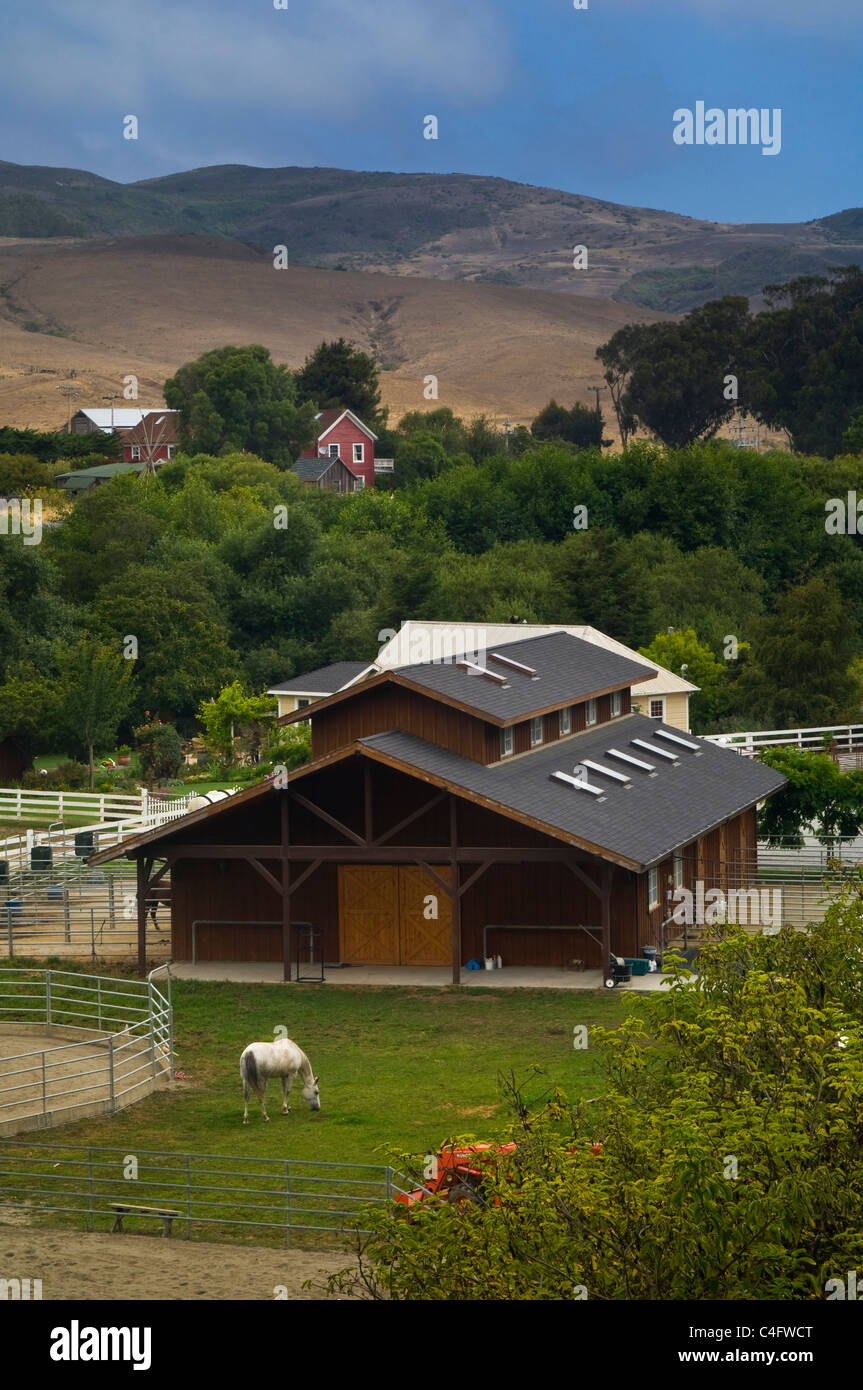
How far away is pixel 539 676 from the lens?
42969 millimetres

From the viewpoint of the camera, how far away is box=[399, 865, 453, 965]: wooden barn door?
36.7 meters

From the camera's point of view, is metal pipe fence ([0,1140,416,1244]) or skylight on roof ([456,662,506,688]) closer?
metal pipe fence ([0,1140,416,1244])

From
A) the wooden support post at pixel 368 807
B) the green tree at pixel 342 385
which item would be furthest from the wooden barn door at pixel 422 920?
the green tree at pixel 342 385

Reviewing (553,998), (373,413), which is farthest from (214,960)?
(373,413)

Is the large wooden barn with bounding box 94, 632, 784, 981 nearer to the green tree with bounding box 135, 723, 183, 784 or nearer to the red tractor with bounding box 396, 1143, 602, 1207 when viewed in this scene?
the red tractor with bounding box 396, 1143, 602, 1207

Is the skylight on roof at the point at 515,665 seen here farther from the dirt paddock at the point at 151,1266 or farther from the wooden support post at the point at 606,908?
the dirt paddock at the point at 151,1266

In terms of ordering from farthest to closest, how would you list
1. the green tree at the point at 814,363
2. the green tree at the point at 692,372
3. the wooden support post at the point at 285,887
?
the green tree at the point at 692,372, the green tree at the point at 814,363, the wooden support post at the point at 285,887

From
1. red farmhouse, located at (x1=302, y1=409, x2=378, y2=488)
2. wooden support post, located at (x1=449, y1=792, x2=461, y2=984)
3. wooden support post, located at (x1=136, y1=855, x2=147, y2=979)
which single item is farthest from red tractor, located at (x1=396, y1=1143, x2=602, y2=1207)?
red farmhouse, located at (x1=302, y1=409, x2=378, y2=488)

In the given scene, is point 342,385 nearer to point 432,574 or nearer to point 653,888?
point 432,574

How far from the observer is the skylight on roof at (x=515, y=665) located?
140 feet

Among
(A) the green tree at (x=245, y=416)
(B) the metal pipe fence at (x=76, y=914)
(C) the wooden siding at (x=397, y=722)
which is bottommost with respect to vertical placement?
(B) the metal pipe fence at (x=76, y=914)

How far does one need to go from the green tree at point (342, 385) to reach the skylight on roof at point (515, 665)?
10715cm

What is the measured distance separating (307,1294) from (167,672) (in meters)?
59.3
